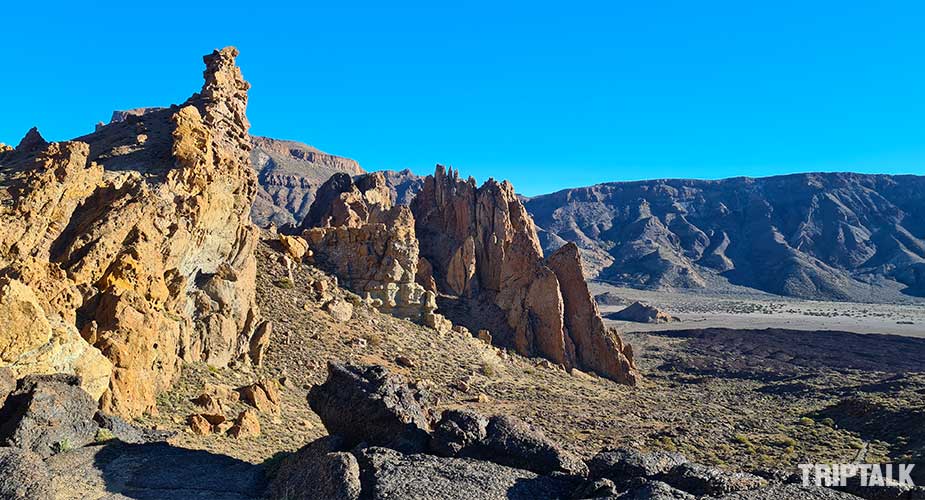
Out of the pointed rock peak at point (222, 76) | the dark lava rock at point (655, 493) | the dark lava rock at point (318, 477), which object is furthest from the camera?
the pointed rock peak at point (222, 76)

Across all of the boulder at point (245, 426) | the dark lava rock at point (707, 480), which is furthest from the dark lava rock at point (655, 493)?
the boulder at point (245, 426)

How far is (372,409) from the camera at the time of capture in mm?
15352

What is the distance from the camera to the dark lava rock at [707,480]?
480 inches

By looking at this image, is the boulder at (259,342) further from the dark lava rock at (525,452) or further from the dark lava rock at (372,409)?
the dark lava rock at (525,452)

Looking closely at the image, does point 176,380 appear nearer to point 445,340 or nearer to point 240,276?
point 240,276

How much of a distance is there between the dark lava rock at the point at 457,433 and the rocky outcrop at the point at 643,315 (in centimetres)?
10278

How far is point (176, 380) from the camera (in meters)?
22.1

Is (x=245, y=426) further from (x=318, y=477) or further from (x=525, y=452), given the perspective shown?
(x=525, y=452)

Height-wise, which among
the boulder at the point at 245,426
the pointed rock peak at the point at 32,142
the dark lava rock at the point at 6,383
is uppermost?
the pointed rock peak at the point at 32,142

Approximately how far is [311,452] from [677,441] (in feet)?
69.6

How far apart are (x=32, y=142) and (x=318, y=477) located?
3410cm

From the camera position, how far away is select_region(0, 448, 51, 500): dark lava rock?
11.8 meters

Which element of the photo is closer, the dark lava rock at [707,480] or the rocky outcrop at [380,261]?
the dark lava rock at [707,480]

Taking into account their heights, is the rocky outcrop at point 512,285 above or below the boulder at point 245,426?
above
